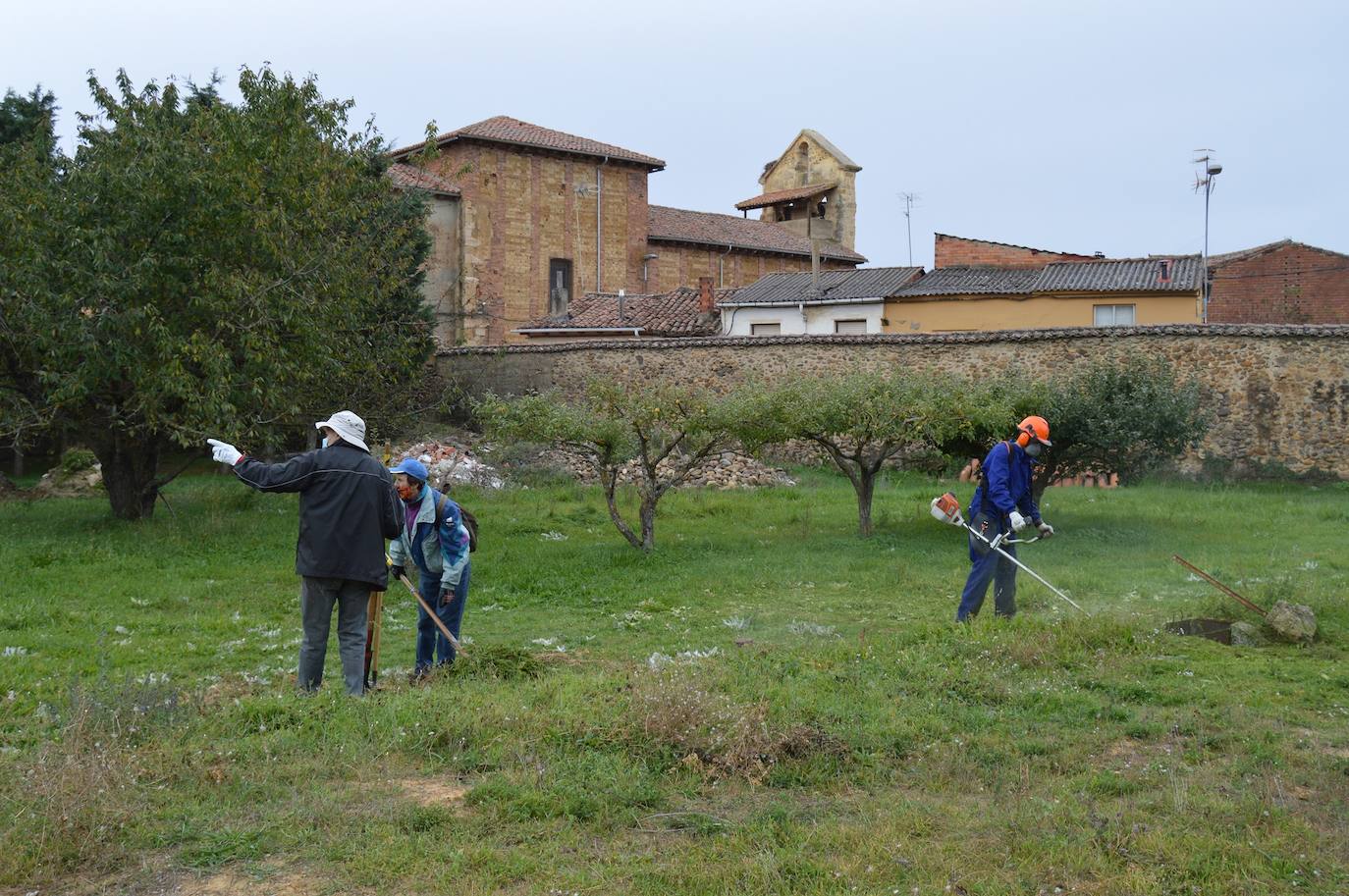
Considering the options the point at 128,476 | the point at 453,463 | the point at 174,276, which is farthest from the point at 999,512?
the point at 453,463

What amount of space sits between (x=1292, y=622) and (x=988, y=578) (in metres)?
2.42

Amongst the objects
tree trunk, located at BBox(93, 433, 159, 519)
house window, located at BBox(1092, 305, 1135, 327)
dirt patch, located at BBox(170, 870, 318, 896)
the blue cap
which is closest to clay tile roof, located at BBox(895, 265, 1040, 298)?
house window, located at BBox(1092, 305, 1135, 327)

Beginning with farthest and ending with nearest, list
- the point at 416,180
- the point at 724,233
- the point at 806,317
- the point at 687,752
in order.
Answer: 1. the point at 724,233
2. the point at 806,317
3. the point at 416,180
4. the point at 687,752

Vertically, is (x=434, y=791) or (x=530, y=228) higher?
(x=530, y=228)

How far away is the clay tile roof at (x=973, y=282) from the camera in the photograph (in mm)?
34125

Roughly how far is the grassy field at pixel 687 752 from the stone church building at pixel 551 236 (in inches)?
1109

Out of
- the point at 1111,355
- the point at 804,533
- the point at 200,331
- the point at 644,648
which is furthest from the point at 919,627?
the point at 1111,355

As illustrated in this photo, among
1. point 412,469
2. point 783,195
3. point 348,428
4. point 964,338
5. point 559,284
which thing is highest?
point 783,195

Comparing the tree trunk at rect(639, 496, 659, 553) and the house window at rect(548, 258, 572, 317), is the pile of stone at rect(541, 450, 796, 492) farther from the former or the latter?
the house window at rect(548, 258, 572, 317)

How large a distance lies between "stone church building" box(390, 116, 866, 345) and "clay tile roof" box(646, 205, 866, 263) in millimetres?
79

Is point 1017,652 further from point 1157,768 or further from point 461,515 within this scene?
point 461,515

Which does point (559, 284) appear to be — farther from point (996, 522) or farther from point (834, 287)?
point (996, 522)

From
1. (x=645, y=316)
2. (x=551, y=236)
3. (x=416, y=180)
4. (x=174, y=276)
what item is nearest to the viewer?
(x=174, y=276)

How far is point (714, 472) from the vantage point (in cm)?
2503
